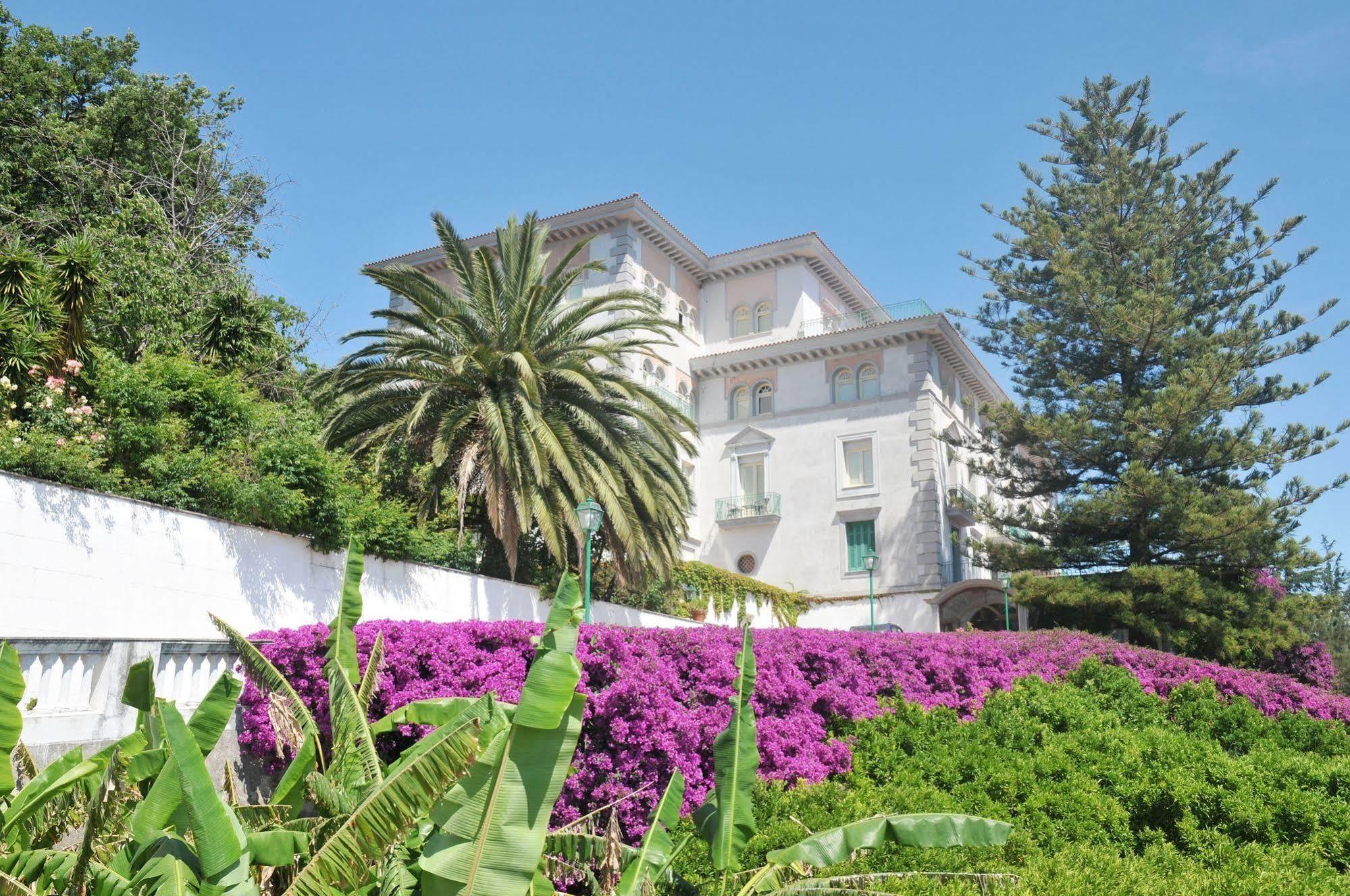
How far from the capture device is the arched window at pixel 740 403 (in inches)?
1446

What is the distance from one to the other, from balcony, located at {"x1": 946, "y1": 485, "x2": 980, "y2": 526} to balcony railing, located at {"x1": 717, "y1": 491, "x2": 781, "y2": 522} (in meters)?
5.43

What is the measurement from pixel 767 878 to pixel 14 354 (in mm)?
11826

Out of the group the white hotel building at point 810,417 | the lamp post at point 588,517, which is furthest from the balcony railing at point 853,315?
the lamp post at point 588,517

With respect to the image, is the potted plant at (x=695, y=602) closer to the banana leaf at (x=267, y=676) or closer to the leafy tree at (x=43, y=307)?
the leafy tree at (x=43, y=307)

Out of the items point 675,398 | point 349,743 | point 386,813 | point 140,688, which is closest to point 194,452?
point 140,688

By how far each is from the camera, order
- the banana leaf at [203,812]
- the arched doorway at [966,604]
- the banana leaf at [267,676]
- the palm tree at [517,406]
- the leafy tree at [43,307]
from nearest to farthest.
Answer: the banana leaf at [203,812], the banana leaf at [267,676], the leafy tree at [43,307], the palm tree at [517,406], the arched doorway at [966,604]

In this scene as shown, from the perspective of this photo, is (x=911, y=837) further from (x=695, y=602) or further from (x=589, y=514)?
(x=695, y=602)

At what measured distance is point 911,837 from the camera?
464 centimetres

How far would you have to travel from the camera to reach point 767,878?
16.3 ft

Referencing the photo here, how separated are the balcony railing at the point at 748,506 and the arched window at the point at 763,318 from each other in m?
5.54

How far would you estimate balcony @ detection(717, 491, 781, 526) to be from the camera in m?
35.5

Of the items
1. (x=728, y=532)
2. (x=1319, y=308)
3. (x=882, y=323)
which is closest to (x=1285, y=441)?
(x=1319, y=308)

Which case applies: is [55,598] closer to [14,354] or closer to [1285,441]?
[14,354]

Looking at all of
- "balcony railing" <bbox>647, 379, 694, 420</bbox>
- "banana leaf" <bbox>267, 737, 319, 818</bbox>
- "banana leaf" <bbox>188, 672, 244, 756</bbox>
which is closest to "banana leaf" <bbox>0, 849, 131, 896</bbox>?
"banana leaf" <bbox>188, 672, 244, 756</bbox>
